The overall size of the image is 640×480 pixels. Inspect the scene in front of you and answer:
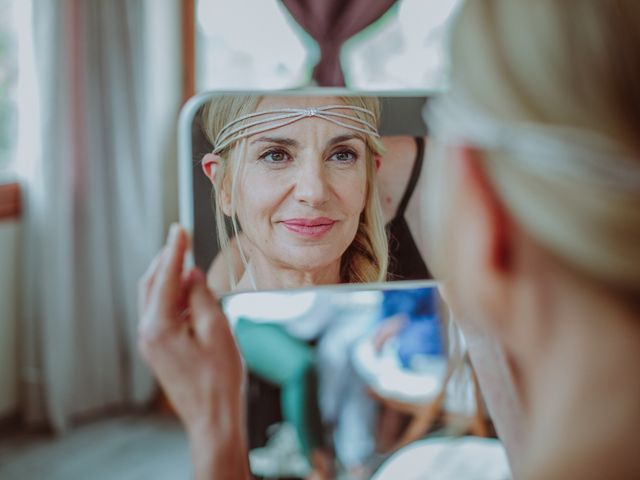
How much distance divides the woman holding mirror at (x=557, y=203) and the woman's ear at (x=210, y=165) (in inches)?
13.1

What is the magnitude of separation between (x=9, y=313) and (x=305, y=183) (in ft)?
6.79

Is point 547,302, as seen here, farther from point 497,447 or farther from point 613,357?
point 497,447

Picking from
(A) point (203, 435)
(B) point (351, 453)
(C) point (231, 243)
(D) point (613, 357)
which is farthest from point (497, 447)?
(D) point (613, 357)


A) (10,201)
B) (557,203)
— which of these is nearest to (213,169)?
(557,203)

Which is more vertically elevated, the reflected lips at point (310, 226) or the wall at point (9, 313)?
the reflected lips at point (310, 226)

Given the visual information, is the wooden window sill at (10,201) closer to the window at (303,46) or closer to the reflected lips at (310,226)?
the window at (303,46)

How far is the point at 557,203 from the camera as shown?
0.37 meters

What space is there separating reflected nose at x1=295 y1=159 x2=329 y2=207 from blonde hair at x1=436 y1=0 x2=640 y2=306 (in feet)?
1.22

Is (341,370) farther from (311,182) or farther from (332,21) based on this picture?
(311,182)

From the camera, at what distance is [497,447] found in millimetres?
1714

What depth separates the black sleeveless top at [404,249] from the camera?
2.57 feet

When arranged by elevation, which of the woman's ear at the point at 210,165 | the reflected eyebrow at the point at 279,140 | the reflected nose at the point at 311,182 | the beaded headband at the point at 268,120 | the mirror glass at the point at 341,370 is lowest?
the mirror glass at the point at 341,370

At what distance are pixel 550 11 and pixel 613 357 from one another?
17 centimetres

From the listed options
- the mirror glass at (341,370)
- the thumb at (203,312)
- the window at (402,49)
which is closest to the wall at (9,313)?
the mirror glass at (341,370)
